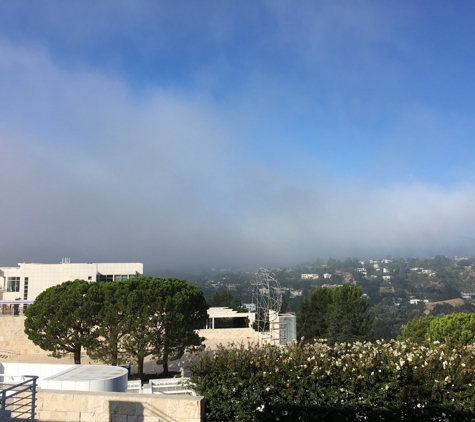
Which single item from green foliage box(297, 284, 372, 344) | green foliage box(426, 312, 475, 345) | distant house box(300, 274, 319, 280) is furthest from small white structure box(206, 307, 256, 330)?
distant house box(300, 274, 319, 280)

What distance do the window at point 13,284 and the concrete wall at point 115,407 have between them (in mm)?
37969

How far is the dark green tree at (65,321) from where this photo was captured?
782 inches

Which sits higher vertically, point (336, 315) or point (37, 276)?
point (37, 276)

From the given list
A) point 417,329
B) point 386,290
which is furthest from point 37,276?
point 386,290

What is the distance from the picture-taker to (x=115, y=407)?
20.5 feet

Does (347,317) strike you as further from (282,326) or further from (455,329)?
(455,329)

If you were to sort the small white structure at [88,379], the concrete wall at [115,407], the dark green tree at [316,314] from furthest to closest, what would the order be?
1. the dark green tree at [316,314]
2. the small white structure at [88,379]
3. the concrete wall at [115,407]

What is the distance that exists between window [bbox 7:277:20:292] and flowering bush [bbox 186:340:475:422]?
1522 inches

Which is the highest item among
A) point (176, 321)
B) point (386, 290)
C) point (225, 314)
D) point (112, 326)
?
point (176, 321)

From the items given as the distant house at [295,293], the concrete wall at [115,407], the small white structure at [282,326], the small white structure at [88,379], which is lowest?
the distant house at [295,293]


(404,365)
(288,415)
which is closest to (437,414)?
(404,365)

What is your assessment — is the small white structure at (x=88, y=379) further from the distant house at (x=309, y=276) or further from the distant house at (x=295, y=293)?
the distant house at (x=309, y=276)

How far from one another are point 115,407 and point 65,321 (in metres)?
15.4

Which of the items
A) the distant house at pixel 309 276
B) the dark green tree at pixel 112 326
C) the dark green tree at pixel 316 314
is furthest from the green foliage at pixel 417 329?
the distant house at pixel 309 276
